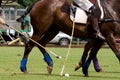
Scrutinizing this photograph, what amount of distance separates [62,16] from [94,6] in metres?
1.04

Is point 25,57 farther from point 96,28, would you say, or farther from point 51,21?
point 96,28

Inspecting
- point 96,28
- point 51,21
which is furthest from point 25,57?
point 96,28

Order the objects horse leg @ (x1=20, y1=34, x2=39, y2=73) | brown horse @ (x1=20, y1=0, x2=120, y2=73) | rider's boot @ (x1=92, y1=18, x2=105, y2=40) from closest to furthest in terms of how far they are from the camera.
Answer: rider's boot @ (x1=92, y1=18, x2=105, y2=40) < brown horse @ (x1=20, y1=0, x2=120, y2=73) < horse leg @ (x1=20, y1=34, x2=39, y2=73)

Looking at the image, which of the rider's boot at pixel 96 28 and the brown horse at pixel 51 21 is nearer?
the rider's boot at pixel 96 28

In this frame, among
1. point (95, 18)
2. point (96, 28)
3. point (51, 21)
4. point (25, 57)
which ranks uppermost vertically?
point (95, 18)

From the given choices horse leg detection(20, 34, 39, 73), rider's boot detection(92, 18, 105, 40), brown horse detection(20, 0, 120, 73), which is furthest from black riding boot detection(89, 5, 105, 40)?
horse leg detection(20, 34, 39, 73)

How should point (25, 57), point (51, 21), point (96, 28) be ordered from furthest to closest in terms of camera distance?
point (25, 57)
point (51, 21)
point (96, 28)

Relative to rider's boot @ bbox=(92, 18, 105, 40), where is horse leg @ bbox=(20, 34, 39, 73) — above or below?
below

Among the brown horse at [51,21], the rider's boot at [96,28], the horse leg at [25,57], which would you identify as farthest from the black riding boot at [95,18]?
the horse leg at [25,57]

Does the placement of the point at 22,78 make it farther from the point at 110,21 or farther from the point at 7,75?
the point at 110,21

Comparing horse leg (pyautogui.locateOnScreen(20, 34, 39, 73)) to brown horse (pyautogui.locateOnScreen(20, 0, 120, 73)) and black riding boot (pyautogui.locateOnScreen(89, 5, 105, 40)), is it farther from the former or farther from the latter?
black riding boot (pyautogui.locateOnScreen(89, 5, 105, 40))

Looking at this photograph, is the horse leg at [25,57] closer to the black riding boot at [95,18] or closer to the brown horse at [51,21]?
the brown horse at [51,21]

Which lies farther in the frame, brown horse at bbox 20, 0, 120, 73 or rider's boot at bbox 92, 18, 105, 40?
brown horse at bbox 20, 0, 120, 73

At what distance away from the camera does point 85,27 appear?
16422 mm
